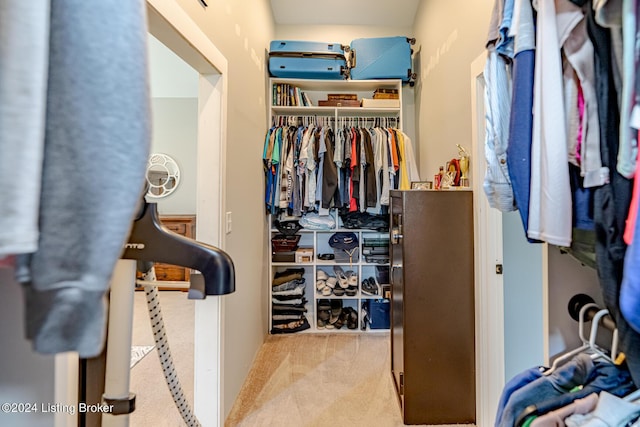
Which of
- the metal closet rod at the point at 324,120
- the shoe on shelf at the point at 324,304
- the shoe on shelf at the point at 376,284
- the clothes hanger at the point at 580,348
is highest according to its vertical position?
the metal closet rod at the point at 324,120

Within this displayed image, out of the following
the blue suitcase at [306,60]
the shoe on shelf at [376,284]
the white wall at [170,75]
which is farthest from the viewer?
the white wall at [170,75]

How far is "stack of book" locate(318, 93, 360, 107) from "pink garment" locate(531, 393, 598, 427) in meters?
2.76

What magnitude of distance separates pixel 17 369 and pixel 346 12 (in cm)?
345

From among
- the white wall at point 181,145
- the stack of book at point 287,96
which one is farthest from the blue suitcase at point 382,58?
the white wall at point 181,145

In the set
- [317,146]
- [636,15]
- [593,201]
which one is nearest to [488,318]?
[593,201]

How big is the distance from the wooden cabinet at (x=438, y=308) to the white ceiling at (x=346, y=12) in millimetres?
2283

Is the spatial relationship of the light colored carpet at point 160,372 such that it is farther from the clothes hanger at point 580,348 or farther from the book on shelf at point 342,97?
the book on shelf at point 342,97

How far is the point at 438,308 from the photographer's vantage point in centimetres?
162

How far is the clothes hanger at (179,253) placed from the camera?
0.60 meters

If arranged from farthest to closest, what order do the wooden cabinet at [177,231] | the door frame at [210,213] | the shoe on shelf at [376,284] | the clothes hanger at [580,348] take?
the wooden cabinet at [177,231]
the shoe on shelf at [376,284]
the door frame at [210,213]
the clothes hanger at [580,348]

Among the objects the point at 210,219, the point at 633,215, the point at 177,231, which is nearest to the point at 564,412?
the point at 633,215

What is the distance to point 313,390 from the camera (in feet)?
6.37

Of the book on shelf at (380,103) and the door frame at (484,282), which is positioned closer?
the door frame at (484,282)

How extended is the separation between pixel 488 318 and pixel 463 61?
1480 millimetres
